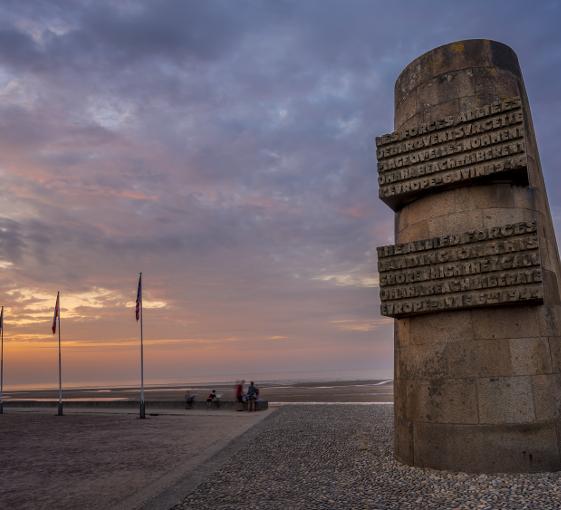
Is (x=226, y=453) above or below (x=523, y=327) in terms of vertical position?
below

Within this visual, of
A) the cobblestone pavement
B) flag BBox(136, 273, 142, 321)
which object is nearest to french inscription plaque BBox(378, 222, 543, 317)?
the cobblestone pavement

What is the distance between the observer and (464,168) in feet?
35.5

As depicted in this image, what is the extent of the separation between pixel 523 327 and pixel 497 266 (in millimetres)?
1377

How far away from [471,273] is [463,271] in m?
0.17

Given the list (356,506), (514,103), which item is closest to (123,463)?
(356,506)

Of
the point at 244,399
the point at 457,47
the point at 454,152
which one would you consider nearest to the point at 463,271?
the point at 454,152

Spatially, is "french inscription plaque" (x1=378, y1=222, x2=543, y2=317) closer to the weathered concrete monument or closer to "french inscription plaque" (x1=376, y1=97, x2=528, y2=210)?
the weathered concrete monument

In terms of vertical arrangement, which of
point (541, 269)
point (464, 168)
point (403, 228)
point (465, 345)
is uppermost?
point (464, 168)

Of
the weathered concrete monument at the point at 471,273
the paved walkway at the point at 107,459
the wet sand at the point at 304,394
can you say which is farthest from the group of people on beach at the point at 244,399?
the weathered concrete monument at the point at 471,273

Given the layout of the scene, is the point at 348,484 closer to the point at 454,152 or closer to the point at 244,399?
the point at 454,152

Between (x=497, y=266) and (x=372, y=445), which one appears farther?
(x=372, y=445)

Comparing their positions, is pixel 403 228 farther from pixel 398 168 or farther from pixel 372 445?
pixel 372 445

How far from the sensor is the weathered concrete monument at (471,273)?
9797 millimetres

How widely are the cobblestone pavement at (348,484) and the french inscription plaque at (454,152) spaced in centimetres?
628
